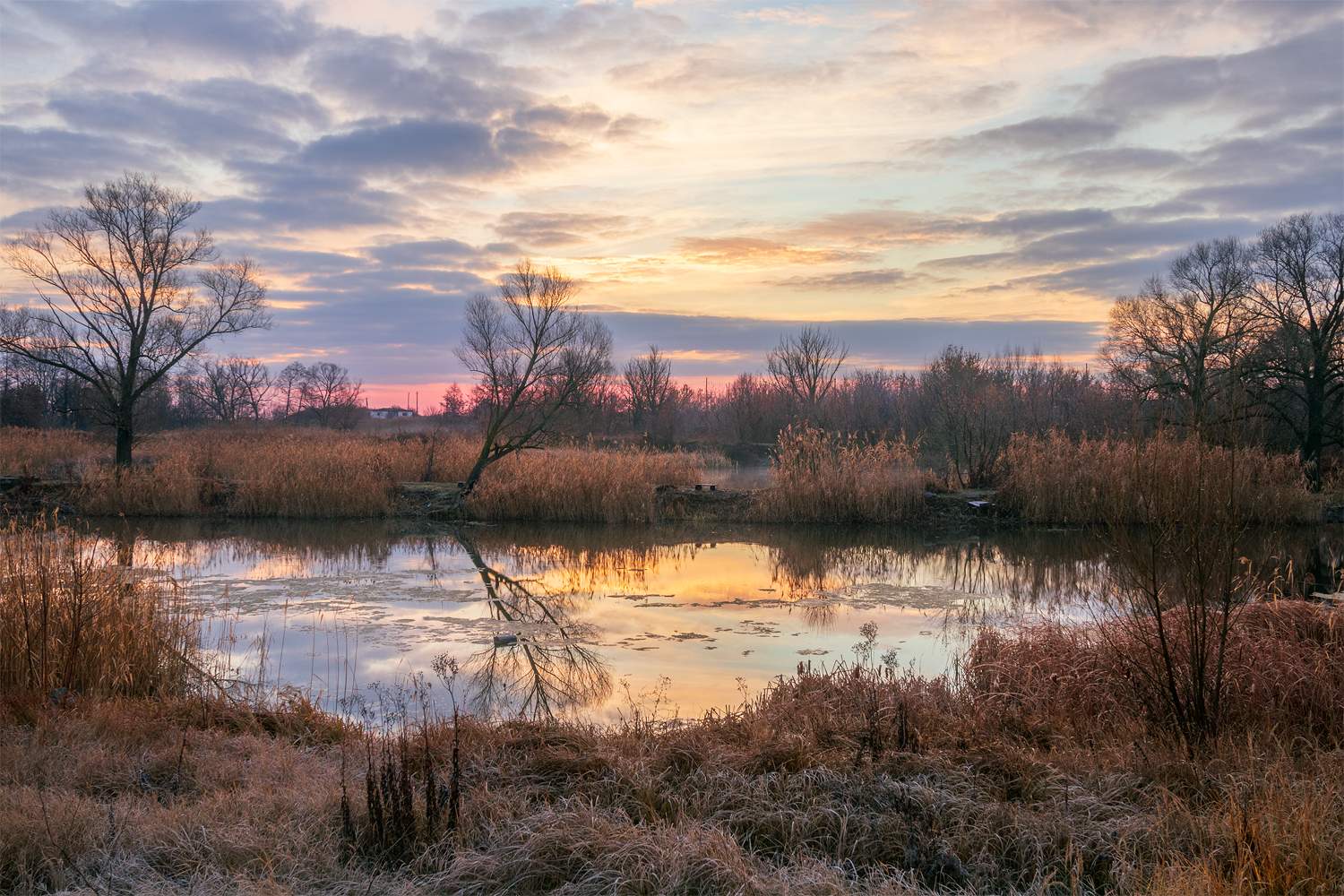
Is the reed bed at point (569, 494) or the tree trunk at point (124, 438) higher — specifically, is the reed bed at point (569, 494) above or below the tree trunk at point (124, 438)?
below

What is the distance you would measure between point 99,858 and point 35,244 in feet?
84.4

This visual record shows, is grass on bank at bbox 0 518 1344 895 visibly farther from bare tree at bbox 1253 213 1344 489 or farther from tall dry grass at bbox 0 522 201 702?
bare tree at bbox 1253 213 1344 489

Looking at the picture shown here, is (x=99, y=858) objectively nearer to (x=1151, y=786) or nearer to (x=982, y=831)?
(x=982, y=831)

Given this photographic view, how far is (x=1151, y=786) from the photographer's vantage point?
4309 mm

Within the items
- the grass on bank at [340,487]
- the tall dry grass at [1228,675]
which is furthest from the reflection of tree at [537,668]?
the grass on bank at [340,487]

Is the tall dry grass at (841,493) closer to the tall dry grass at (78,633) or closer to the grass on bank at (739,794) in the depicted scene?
the grass on bank at (739,794)

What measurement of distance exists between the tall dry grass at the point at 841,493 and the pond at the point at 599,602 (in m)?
0.91

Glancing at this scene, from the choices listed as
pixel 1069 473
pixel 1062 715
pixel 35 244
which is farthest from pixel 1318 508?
pixel 35 244

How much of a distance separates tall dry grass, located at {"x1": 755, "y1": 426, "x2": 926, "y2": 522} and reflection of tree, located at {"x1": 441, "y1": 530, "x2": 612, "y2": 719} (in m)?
9.41

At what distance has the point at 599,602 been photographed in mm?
10758

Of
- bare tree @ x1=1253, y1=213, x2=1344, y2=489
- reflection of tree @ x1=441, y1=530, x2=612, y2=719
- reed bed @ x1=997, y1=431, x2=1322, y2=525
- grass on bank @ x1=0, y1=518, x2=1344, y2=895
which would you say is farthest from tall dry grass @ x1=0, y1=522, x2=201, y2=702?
bare tree @ x1=1253, y1=213, x2=1344, y2=489

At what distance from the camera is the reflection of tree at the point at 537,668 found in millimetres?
6707

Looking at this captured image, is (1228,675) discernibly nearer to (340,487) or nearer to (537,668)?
(537,668)

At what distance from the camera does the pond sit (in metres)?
7.41
